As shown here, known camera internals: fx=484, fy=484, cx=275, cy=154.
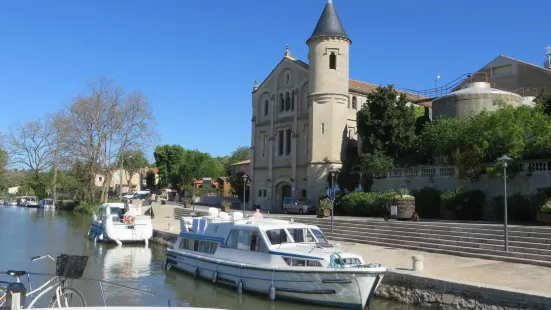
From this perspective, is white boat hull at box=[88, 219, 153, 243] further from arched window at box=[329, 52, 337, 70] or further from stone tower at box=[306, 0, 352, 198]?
arched window at box=[329, 52, 337, 70]

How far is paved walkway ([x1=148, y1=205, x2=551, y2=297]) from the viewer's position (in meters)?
11.7

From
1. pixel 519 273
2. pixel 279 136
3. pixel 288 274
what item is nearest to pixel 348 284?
pixel 288 274

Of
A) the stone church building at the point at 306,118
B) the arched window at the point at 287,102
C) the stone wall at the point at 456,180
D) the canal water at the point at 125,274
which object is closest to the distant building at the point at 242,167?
the stone church building at the point at 306,118

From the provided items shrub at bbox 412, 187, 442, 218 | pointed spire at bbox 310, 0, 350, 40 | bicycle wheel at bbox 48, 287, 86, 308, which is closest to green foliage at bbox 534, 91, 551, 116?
shrub at bbox 412, 187, 442, 218

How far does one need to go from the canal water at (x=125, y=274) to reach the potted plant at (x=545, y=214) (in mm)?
9827

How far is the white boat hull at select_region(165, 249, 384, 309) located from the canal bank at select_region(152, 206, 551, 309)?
123cm

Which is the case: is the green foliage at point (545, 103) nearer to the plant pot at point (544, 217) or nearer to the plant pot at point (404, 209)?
the plant pot at point (404, 209)

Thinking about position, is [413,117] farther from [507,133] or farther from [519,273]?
[519,273]

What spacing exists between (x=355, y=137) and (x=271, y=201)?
971 cm

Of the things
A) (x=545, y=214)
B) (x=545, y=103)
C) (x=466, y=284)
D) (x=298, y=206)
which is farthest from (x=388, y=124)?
(x=466, y=284)

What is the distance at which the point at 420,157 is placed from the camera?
116 feet

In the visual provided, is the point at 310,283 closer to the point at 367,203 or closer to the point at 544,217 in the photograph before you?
the point at 544,217

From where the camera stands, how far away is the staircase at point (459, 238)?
15.9 m

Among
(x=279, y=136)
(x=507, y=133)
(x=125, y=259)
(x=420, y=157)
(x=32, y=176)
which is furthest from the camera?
(x=32, y=176)
